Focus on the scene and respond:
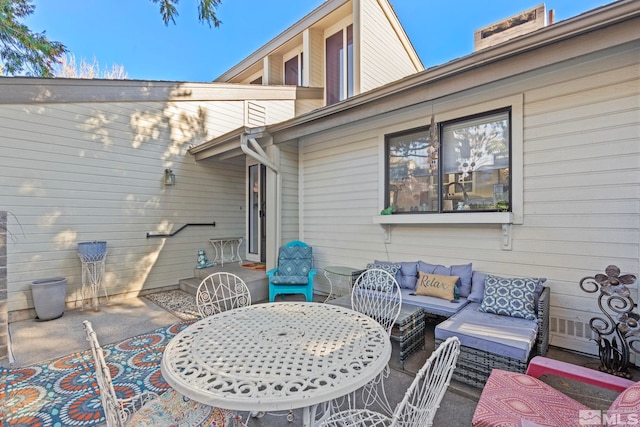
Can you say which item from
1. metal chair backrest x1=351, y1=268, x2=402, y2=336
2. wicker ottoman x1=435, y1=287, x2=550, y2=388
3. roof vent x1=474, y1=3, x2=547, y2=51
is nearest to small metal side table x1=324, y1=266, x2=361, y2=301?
metal chair backrest x1=351, y1=268, x2=402, y2=336

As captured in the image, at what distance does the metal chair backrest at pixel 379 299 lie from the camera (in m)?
2.80

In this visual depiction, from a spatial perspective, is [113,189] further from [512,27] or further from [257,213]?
[512,27]

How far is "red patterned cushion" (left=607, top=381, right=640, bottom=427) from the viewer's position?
114 cm

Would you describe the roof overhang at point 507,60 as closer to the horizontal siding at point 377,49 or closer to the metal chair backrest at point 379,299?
the metal chair backrest at point 379,299

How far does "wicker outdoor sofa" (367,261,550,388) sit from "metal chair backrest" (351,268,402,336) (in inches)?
10.3

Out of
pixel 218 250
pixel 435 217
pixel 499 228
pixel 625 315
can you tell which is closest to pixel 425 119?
pixel 435 217

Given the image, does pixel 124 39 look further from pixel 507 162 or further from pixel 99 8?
pixel 507 162

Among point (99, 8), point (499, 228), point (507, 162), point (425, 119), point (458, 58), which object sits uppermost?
point (99, 8)

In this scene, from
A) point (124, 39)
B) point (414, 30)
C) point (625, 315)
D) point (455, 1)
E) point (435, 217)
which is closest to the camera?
point (625, 315)

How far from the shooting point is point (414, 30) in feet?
26.5

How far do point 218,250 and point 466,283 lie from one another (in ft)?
16.1

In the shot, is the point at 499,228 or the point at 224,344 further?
the point at 499,228

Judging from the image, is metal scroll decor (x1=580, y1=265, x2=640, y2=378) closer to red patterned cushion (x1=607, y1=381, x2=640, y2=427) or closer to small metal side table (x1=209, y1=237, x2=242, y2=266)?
red patterned cushion (x1=607, y1=381, x2=640, y2=427)

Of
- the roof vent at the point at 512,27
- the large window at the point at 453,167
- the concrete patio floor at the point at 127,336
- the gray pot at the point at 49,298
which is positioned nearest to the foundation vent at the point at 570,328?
the concrete patio floor at the point at 127,336
